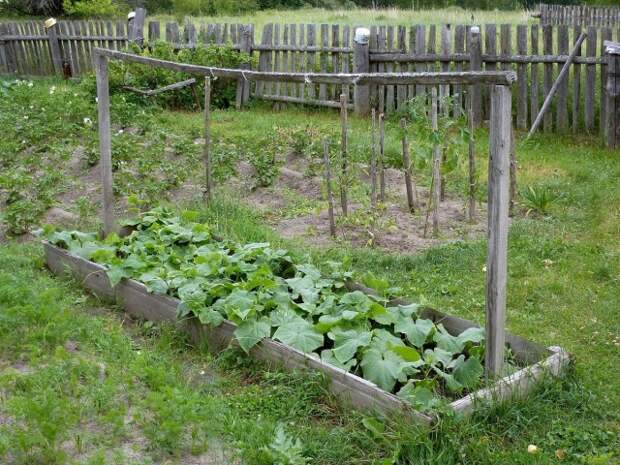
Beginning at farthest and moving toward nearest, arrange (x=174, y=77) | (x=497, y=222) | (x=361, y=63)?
(x=174, y=77) < (x=361, y=63) < (x=497, y=222)

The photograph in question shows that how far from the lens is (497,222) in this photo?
438 cm

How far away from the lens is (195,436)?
416 cm

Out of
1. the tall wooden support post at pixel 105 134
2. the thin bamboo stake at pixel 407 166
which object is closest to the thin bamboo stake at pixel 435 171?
the thin bamboo stake at pixel 407 166

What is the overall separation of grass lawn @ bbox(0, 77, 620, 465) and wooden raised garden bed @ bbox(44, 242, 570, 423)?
3.4 inches

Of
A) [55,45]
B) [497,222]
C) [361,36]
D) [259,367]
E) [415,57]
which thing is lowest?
[259,367]

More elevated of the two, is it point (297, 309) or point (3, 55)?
point (3, 55)

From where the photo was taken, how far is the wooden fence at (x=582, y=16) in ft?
84.5

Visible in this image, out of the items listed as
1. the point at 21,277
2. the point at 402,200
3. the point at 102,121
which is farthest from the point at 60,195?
the point at 402,200

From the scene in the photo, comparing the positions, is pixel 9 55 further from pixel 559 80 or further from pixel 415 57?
pixel 559 80

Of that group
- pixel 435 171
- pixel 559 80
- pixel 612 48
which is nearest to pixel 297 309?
pixel 435 171

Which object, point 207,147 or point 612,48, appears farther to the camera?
point 612,48

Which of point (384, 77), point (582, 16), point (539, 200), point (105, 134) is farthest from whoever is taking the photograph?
point (582, 16)

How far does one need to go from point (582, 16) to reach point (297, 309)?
24044 millimetres

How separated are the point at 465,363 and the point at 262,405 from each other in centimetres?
117
